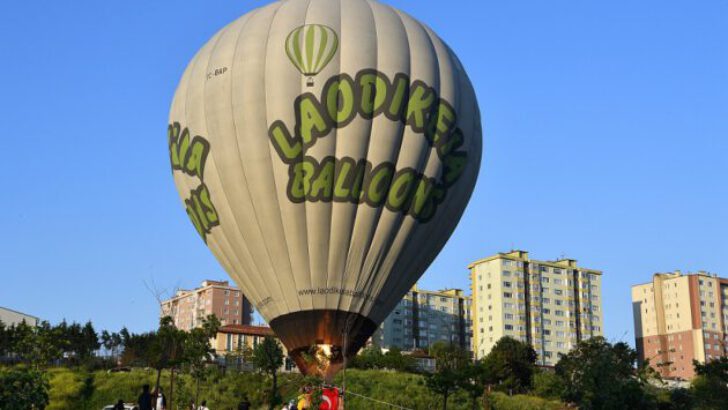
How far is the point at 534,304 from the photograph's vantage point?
140 meters

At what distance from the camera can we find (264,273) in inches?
1134

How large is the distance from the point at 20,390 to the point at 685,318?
143673mm

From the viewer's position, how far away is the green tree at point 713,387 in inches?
1524

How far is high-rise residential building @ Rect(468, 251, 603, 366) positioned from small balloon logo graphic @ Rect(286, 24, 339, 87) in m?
112

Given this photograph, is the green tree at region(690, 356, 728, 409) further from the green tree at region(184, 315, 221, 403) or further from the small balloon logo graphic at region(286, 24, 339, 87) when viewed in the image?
the green tree at region(184, 315, 221, 403)

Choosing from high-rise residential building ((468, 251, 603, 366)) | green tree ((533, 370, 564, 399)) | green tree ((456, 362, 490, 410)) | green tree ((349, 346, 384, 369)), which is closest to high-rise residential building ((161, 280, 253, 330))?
high-rise residential building ((468, 251, 603, 366))

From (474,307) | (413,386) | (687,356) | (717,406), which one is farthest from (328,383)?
(687,356)

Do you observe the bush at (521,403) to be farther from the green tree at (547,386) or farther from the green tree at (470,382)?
the green tree at (470,382)

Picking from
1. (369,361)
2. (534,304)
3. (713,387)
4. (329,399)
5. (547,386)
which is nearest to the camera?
(329,399)

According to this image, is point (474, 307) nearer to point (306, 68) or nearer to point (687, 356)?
point (687, 356)

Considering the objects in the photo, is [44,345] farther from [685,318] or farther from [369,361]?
[685,318]

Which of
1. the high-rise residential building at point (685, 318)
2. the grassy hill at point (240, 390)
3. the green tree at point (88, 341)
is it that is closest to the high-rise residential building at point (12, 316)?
the green tree at point (88, 341)

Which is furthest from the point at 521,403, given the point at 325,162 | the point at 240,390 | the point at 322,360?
the point at 325,162

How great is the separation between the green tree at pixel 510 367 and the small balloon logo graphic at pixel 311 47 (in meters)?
44.2
